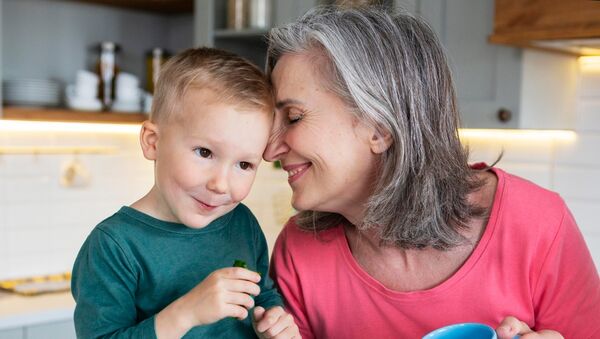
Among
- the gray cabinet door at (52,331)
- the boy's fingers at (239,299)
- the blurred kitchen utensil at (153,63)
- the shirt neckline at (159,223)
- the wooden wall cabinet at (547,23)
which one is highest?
the wooden wall cabinet at (547,23)

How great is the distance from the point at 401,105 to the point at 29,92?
1.94 m

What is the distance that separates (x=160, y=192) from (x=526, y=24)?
1.29 meters

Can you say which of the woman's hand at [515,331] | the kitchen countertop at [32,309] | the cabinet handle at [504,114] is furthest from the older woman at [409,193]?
the kitchen countertop at [32,309]

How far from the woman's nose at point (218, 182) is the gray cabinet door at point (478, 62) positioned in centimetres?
136

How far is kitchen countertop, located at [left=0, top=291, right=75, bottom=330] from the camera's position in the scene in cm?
264

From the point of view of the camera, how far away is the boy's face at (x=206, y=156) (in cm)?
129

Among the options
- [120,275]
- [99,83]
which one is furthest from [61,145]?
[120,275]

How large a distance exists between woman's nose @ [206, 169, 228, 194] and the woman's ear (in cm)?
38

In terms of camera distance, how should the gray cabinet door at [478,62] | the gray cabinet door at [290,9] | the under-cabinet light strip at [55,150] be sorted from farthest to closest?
the under-cabinet light strip at [55,150] → the gray cabinet door at [290,9] → the gray cabinet door at [478,62]

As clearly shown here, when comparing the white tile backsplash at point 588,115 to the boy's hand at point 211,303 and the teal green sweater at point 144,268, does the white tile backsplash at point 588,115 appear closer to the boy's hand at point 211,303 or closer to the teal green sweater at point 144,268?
the teal green sweater at point 144,268

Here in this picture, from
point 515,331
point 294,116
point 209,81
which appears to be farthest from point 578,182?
point 209,81

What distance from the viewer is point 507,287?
1.53 metres

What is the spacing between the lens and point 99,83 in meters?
3.33

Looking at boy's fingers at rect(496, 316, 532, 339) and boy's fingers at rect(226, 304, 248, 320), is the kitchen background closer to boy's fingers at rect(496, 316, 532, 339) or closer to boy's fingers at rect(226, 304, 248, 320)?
boy's fingers at rect(496, 316, 532, 339)
